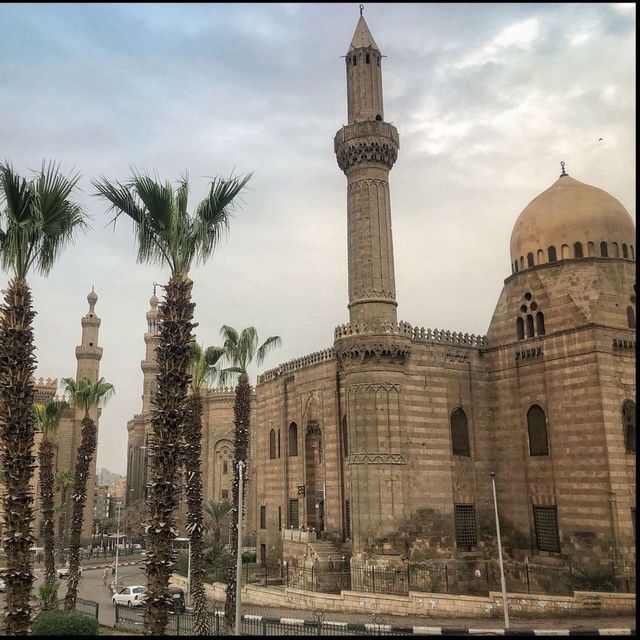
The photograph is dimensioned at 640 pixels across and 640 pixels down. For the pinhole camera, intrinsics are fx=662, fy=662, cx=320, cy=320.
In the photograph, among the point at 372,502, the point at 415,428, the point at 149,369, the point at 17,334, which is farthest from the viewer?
the point at 149,369

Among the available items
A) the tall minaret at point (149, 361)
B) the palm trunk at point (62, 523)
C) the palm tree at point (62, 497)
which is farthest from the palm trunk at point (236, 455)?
the tall minaret at point (149, 361)

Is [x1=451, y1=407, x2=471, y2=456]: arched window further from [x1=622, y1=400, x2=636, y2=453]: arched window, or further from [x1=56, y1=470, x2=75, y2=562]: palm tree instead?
[x1=56, y1=470, x2=75, y2=562]: palm tree

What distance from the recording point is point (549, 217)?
3141 cm

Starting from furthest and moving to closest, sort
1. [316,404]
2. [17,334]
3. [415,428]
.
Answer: [316,404]
[415,428]
[17,334]

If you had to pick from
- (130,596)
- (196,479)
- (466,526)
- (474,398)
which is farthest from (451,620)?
(130,596)

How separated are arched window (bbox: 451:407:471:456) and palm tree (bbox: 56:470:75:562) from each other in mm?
30311

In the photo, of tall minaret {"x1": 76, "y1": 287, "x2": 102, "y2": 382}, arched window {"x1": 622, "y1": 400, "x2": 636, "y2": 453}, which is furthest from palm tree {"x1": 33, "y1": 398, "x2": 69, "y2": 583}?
tall minaret {"x1": 76, "y1": 287, "x2": 102, "y2": 382}

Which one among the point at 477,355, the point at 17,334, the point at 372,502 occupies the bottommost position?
the point at 372,502

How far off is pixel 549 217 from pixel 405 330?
916 cm

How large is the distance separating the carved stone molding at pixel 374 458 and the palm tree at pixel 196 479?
267 inches

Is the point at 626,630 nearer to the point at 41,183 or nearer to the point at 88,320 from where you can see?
the point at 41,183

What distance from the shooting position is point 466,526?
29125mm

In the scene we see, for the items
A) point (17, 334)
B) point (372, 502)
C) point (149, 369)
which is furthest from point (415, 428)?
point (149, 369)

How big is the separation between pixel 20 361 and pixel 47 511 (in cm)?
1503
